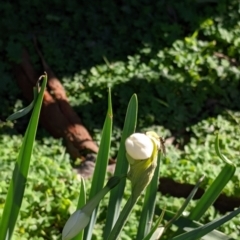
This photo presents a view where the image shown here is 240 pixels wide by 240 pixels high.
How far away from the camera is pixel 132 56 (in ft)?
12.4

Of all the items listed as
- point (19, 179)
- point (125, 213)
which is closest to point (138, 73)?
point (19, 179)

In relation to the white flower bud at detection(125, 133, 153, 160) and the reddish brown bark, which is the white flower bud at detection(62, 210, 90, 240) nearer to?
the white flower bud at detection(125, 133, 153, 160)

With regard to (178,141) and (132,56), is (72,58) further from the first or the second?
(178,141)

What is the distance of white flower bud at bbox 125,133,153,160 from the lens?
1169 mm

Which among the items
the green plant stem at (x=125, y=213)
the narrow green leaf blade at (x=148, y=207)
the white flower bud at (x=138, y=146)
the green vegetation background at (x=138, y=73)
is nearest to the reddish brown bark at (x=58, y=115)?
the green vegetation background at (x=138, y=73)

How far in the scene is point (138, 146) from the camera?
1177mm

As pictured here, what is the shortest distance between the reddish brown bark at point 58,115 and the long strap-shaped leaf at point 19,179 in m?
1.34

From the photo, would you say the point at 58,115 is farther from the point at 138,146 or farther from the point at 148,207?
the point at 138,146

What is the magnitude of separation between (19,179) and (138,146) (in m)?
0.64

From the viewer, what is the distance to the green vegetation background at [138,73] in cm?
289

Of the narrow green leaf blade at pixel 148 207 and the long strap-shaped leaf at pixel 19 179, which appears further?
the narrow green leaf blade at pixel 148 207

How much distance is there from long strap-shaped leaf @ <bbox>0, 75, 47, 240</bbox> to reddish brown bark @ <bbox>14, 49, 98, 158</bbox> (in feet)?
4.40

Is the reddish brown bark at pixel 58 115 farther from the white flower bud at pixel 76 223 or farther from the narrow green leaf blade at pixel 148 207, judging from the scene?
the white flower bud at pixel 76 223

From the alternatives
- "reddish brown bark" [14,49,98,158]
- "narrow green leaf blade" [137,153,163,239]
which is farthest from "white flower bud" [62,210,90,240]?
"reddish brown bark" [14,49,98,158]
